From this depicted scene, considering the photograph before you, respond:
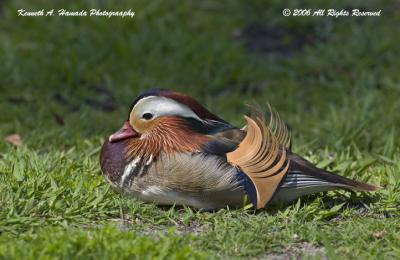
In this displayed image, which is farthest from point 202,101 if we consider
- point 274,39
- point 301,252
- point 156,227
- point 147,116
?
point 301,252

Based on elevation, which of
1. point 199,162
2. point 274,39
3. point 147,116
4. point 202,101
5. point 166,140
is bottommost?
point 199,162

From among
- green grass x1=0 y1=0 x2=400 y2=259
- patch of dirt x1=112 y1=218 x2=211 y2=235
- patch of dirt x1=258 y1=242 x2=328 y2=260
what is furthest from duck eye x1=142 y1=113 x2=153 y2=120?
patch of dirt x1=258 y1=242 x2=328 y2=260

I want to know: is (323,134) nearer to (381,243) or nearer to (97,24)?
(381,243)

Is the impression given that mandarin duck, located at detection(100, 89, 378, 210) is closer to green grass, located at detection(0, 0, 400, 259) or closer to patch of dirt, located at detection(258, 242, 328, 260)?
green grass, located at detection(0, 0, 400, 259)

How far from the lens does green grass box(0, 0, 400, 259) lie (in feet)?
13.3

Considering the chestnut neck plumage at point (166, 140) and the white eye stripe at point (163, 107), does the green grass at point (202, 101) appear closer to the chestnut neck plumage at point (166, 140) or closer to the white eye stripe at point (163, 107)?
the chestnut neck plumage at point (166, 140)

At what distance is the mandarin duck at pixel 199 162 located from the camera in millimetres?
4391

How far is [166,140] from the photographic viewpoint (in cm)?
451

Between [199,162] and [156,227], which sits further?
[199,162]

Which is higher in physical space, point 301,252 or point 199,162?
point 199,162

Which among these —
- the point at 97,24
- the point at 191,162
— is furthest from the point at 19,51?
the point at 191,162

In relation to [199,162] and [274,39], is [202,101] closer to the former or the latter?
[274,39]

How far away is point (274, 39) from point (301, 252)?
169 inches

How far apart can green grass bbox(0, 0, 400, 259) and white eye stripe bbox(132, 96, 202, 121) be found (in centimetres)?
51
